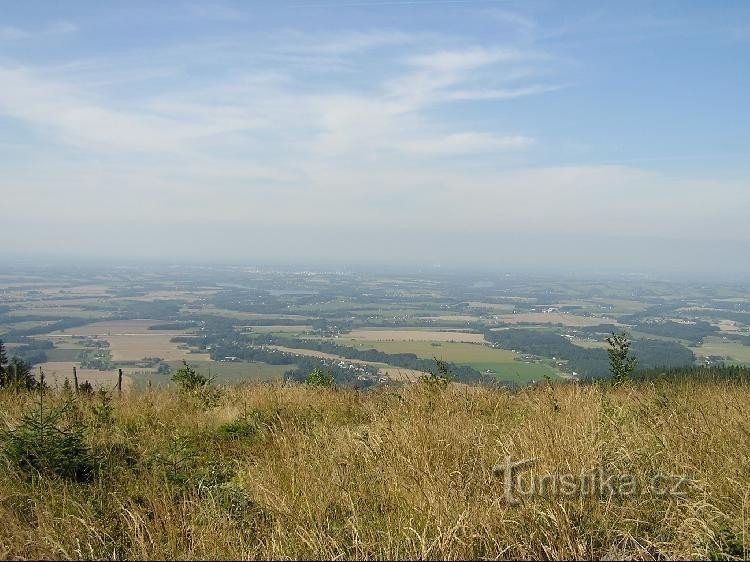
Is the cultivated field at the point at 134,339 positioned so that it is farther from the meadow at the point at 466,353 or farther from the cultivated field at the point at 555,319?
the cultivated field at the point at 555,319

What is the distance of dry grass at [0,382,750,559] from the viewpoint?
2.88m

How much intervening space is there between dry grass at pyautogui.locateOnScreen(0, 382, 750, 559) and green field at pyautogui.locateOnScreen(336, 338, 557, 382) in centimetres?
2558

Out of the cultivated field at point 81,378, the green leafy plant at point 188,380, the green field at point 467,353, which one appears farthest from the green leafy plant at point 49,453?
the green field at point 467,353

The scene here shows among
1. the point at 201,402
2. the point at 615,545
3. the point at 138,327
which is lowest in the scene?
the point at 138,327

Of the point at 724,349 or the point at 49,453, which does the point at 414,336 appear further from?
the point at 49,453

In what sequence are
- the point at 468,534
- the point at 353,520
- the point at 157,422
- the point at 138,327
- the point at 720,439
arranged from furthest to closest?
the point at 138,327
the point at 157,422
the point at 720,439
the point at 353,520
the point at 468,534

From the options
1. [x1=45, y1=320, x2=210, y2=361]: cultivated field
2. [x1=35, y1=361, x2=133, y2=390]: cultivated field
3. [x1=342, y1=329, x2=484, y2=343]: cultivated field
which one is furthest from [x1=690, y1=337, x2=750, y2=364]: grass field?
[x1=45, y1=320, x2=210, y2=361]: cultivated field

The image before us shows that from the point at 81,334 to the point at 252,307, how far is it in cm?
3273

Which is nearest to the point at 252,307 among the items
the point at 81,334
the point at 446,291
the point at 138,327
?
the point at 138,327

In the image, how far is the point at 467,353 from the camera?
41344mm

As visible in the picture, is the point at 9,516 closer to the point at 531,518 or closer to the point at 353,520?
the point at 353,520

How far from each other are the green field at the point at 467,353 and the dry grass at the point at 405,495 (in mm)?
25579

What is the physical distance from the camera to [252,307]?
283 ft

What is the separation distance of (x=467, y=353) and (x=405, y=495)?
38978mm
